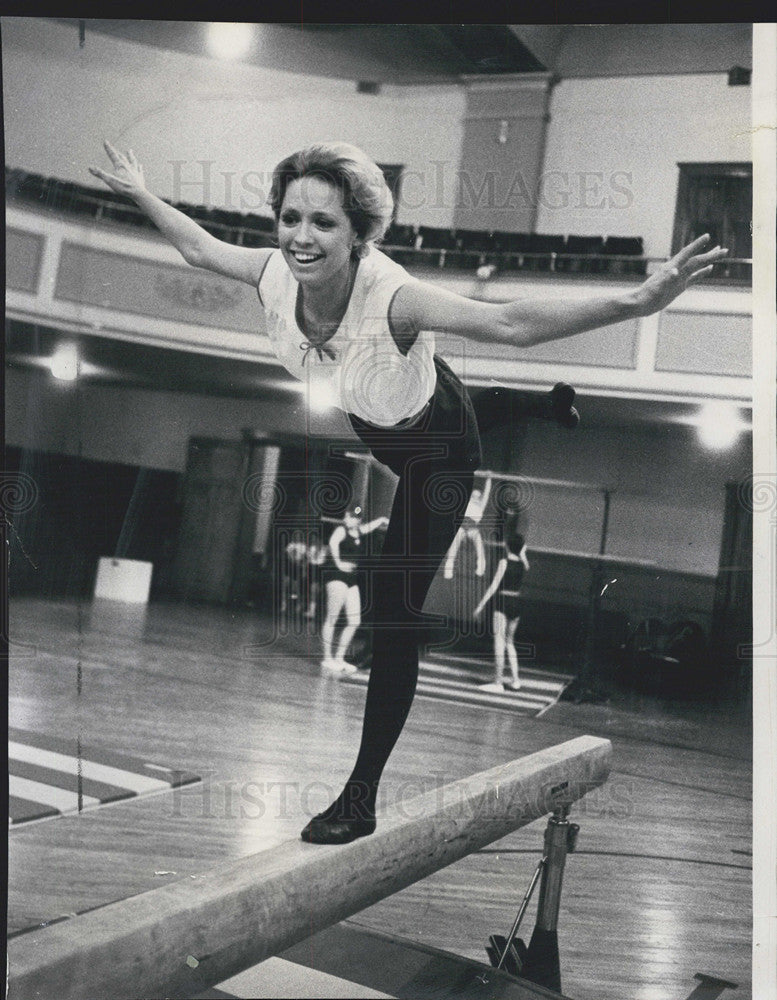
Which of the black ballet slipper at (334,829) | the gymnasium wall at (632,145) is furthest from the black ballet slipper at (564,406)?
the black ballet slipper at (334,829)

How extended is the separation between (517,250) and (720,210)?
0.35 meters

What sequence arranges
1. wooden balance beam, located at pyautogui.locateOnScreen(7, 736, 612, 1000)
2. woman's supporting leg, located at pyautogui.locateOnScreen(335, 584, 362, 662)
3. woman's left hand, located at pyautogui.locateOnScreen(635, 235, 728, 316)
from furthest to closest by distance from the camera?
1. woman's supporting leg, located at pyautogui.locateOnScreen(335, 584, 362, 662)
2. woman's left hand, located at pyautogui.locateOnScreen(635, 235, 728, 316)
3. wooden balance beam, located at pyautogui.locateOnScreen(7, 736, 612, 1000)

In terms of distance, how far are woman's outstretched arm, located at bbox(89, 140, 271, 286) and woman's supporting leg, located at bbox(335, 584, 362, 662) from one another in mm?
599

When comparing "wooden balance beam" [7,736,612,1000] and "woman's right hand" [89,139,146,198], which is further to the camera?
"woman's right hand" [89,139,146,198]

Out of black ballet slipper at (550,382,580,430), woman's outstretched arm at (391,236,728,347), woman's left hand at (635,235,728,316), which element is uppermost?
woman's left hand at (635,235,728,316)

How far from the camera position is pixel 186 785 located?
1.70 m

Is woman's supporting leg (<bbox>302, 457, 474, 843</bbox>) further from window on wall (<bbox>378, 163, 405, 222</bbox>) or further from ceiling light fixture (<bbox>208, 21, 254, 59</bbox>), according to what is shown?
ceiling light fixture (<bbox>208, 21, 254, 59</bbox>)

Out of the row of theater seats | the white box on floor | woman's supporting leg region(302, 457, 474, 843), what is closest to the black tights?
A: woman's supporting leg region(302, 457, 474, 843)

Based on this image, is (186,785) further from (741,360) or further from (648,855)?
(741,360)

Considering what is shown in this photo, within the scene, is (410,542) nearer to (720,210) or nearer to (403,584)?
(403,584)

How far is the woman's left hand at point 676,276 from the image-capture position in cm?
159

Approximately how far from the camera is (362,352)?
5.57ft

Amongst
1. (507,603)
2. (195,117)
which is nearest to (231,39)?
(195,117)

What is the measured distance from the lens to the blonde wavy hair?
5.49 ft
